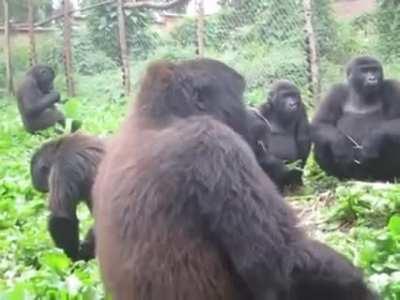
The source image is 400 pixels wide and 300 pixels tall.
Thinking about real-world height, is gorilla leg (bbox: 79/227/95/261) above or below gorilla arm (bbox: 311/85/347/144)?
below

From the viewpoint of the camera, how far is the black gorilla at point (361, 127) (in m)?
8.27

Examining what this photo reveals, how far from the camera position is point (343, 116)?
346 inches

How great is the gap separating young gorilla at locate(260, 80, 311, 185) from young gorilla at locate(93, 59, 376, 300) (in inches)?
206

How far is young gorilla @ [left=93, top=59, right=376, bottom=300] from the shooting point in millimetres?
3322

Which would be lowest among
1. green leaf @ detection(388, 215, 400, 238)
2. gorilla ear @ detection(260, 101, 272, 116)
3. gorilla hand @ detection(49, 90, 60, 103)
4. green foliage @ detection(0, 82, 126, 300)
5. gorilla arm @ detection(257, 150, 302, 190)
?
green foliage @ detection(0, 82, 126, 300)

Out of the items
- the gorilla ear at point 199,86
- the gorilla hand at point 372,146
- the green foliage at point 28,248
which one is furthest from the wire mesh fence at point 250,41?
the gorilla ear at point 199,86

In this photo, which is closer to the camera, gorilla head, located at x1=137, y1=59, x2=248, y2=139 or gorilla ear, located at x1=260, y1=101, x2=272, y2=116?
gorilla head, located at x1=137, y1=59, x2=248, y2=139

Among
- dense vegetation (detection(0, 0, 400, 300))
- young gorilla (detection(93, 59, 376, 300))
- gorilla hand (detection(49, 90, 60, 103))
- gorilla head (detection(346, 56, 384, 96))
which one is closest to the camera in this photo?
young gorilla (detection(93, 59, 376, 300))

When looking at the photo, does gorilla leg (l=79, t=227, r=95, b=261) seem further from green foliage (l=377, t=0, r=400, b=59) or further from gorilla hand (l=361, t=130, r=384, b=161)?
green foliage (l=377, t=0, r=400, b=59)

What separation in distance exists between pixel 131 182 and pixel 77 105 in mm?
12619

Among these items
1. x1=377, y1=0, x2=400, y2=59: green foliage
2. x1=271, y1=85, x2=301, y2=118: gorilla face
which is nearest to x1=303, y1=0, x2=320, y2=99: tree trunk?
x1=271, y1=85, x2=301, y2=118: gorilla face

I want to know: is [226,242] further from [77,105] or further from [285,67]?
[77,105]

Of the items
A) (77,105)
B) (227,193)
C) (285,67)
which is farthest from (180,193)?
(77,105)

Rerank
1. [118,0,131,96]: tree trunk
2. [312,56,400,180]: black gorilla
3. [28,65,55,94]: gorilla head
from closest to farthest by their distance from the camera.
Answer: [312,56,400,180]: black gorilla → [118,0,131,96]: tree trunk → [28,65,55,94]: gorilla head
